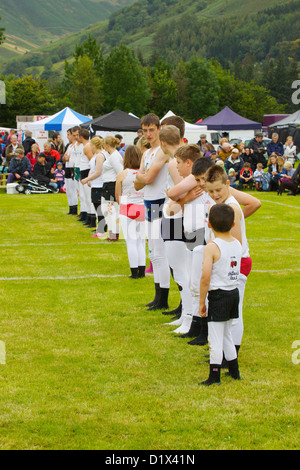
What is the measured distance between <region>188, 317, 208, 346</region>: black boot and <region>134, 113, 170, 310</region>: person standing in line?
1.24 meters

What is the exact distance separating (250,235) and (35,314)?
270 inches

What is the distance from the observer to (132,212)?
338 inches

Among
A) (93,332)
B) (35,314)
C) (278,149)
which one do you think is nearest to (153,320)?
(93,332)

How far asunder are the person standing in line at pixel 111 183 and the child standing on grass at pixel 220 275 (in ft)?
21.3

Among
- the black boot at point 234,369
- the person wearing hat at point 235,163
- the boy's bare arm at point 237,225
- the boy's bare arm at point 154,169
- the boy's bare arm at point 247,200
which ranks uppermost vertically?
the boy's bare arm at point 154,169

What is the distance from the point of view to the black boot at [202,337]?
5953 mm

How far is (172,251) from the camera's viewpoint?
6293 mm

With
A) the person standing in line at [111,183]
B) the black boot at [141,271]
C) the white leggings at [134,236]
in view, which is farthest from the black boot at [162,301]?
the person standing in line at [111,183]

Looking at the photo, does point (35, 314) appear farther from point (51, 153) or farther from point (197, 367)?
point (51, 153)

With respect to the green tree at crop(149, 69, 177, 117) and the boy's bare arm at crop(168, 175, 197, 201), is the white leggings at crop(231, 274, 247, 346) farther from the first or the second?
the green tree at crop(149, 69, 177, 117)

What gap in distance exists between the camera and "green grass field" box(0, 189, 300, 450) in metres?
4.00

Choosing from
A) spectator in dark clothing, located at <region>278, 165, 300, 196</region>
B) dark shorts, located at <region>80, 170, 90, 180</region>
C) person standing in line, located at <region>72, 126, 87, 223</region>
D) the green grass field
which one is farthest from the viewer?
spectator in dark clothing, located at <region>278, 165, 300, 196</region>

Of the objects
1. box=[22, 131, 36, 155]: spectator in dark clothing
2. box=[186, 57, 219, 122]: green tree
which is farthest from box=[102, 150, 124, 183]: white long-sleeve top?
box=[186, 57, 219, 122]: green tree

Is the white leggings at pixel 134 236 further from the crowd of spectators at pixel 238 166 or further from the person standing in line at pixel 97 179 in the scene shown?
the crowd of spectators at pixel 238 166
